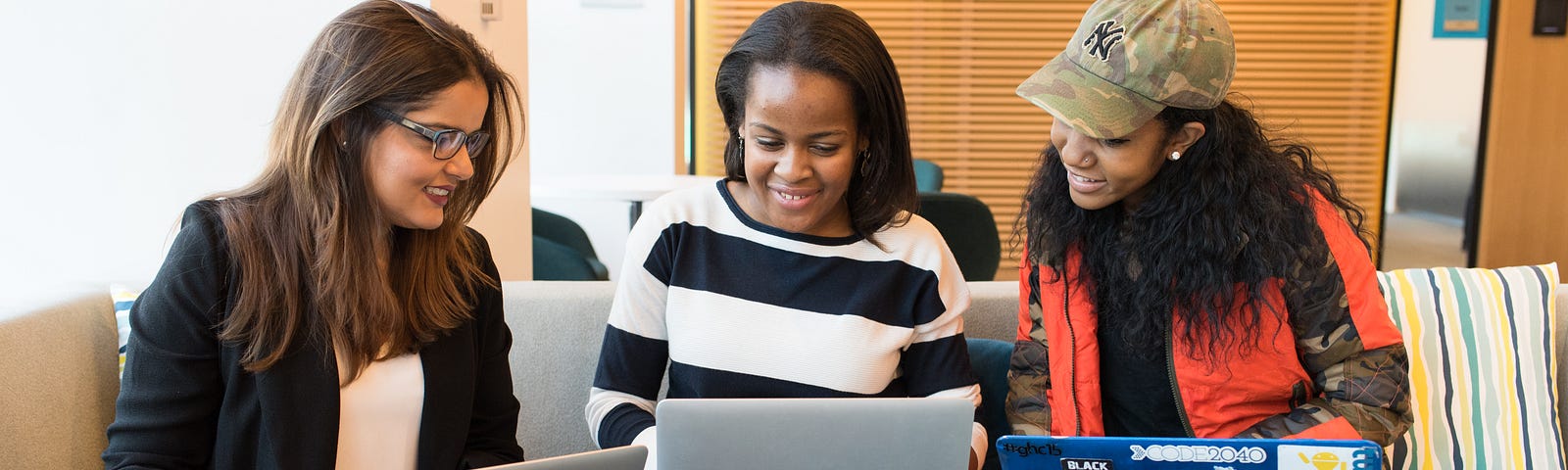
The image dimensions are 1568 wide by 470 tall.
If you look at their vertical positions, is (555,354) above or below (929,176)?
below

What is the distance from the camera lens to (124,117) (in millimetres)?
2002

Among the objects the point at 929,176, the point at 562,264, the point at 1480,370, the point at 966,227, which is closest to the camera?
the point at 1480,370

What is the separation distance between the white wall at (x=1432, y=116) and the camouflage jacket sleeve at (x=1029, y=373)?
4414 millimetres

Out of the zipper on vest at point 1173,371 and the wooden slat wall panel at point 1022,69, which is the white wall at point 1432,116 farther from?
the zipper on vest at point 1173,371

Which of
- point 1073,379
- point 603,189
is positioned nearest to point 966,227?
point 603,189

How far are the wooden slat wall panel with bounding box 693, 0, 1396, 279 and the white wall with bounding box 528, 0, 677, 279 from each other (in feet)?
0.64

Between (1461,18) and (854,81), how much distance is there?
15.7 ft

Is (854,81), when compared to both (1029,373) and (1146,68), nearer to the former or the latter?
(1146,68)

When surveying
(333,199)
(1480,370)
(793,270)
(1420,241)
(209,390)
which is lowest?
(1420,241)

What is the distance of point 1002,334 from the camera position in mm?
2143

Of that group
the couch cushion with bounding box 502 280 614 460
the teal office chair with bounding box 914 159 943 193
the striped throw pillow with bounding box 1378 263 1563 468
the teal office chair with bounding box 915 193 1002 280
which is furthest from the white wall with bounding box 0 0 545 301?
the teal office chair with bounding box 914 159 943 193

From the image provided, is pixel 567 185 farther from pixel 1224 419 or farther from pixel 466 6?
pixel 1224 419

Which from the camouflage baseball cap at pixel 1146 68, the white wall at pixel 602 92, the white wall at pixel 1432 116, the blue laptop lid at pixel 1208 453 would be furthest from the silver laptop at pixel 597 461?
the white wall at pixel 1432 116

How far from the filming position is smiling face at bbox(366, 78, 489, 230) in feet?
4.50
